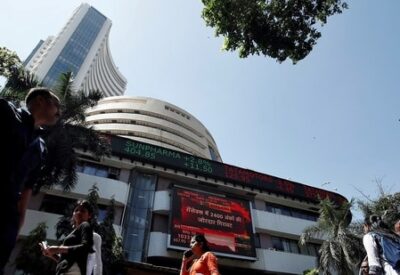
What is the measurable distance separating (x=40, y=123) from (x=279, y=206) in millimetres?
24212

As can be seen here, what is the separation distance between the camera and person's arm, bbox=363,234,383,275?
11.5 feet

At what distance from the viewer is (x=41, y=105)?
2.44 meters

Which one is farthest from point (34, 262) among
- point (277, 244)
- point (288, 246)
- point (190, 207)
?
point (288, 246)

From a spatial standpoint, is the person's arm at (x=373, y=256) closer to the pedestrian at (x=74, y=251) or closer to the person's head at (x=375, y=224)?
the person's head at (x=375, y=224)

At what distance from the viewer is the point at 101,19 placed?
114 m

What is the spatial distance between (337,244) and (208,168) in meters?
9.20

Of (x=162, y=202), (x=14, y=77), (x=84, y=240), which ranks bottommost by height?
(x=84, y=240)

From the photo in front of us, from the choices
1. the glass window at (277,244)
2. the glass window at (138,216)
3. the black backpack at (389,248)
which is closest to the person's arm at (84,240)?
the black backpack at (389,248)

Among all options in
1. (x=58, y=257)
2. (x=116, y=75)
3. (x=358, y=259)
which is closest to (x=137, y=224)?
(x=358, y=259)

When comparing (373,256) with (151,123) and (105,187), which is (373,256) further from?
(151,123)

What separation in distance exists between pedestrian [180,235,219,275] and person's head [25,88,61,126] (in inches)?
97.4

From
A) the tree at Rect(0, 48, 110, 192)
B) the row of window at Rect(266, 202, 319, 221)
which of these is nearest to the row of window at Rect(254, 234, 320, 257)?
the row of window at Rect(266, 202, 319, 221)

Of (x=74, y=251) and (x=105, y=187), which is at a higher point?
(x=105, y=187)

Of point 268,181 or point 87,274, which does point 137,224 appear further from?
point 87,274
